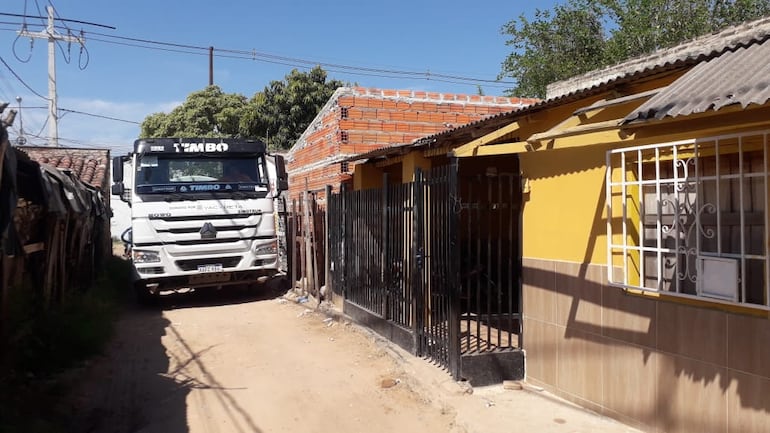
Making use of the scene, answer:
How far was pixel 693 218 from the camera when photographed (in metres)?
3.85

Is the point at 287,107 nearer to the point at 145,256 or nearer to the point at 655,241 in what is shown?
the point at 145,256

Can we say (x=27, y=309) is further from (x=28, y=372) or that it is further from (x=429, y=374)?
(x=429, y=374)

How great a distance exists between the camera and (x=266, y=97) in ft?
77.2

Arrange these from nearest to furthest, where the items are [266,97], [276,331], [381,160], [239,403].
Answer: [239,403], [276,331], [381,160], [266,97]

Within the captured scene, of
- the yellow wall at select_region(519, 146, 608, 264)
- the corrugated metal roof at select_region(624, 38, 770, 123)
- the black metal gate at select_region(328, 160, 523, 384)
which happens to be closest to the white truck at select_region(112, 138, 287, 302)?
the black metal gate at select_region(328, 160, 523, 384)

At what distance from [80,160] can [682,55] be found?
18.7 metres

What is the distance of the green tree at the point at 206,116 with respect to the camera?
27.2m

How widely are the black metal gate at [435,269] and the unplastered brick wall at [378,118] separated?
2.58 metres

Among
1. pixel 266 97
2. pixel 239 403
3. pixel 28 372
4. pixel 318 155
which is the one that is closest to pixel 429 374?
pixel 239 403

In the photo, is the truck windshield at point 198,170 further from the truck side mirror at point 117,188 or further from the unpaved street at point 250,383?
the unpaved street at point 250,383

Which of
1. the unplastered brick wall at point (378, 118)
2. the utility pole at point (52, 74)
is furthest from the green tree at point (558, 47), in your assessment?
the utility pole at point (52, 74)

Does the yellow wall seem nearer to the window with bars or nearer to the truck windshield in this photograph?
the window with bars

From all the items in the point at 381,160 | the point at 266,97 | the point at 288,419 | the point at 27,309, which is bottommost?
the point at 288,419

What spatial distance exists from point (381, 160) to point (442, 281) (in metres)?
3.62
